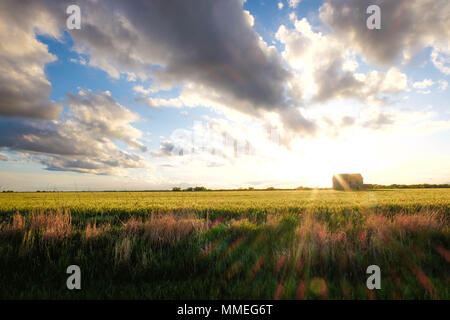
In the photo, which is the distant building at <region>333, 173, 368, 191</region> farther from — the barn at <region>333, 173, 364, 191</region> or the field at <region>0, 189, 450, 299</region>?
the field at <region>0, 189, 450, 299</region>

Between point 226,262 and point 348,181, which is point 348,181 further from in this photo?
point 226,262

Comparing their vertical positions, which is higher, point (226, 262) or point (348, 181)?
point (348, 181)

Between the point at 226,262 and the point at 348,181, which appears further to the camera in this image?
the point at 348,181

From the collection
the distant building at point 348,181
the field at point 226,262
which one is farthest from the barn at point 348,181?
the field at point 226,262

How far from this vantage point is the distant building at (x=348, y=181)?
6363 cm

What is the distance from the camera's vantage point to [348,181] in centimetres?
6519

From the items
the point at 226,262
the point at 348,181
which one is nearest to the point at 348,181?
the point at 348,181

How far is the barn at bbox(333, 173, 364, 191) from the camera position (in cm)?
6362

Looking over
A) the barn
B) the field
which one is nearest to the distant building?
the barn

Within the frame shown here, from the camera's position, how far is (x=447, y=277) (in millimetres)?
4035

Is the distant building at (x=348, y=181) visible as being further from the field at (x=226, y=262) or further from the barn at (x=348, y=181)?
the field at (x=226, y=262)

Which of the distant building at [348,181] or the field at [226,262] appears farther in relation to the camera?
the distant building at [348,181]
